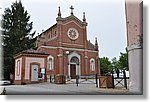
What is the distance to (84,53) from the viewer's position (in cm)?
1341

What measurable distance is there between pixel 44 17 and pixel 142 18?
189 centimetres

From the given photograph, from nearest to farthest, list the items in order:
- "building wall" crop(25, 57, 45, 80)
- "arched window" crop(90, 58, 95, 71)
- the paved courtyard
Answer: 1. the paved courtyard
2. "building wall" crop(25, 57, 45, 80)
3. "arched window" crop(90, 58, 95, 71)

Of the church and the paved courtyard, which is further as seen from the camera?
the church

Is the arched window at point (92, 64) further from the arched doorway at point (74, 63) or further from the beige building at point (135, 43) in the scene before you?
the beige building at point (135, 43)

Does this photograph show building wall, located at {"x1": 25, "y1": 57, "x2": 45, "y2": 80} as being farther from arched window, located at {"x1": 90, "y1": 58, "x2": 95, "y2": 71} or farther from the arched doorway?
arched window, located at {"x1": 90, "y1": 58, "x2": 95, "y2": 71}

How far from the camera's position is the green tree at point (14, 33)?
434 centimetres

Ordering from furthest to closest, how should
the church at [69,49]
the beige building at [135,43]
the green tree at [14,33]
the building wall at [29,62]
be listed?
1. the church at [69,49]
2. the building wall at [29,62]
3. the green tree at [14,33]
4. the beige building at [135,43]

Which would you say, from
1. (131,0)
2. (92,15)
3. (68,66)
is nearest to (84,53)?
(68,66)

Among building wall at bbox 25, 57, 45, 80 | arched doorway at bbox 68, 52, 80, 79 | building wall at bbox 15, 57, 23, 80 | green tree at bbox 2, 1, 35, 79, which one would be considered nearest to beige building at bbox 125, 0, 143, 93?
green tree at bbox 2, 1, 35, 79

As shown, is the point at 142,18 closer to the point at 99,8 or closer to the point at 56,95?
the point at 99,8

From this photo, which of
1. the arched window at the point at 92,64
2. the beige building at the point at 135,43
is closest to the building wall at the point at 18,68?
the beige building at the point at 135,43

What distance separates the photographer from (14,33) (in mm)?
4770

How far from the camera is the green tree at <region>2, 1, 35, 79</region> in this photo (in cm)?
434

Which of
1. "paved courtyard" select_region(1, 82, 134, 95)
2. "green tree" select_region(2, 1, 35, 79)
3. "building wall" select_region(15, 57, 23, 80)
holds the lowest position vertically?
"paved courtyard" select_region(1, 82, 134, 95)
